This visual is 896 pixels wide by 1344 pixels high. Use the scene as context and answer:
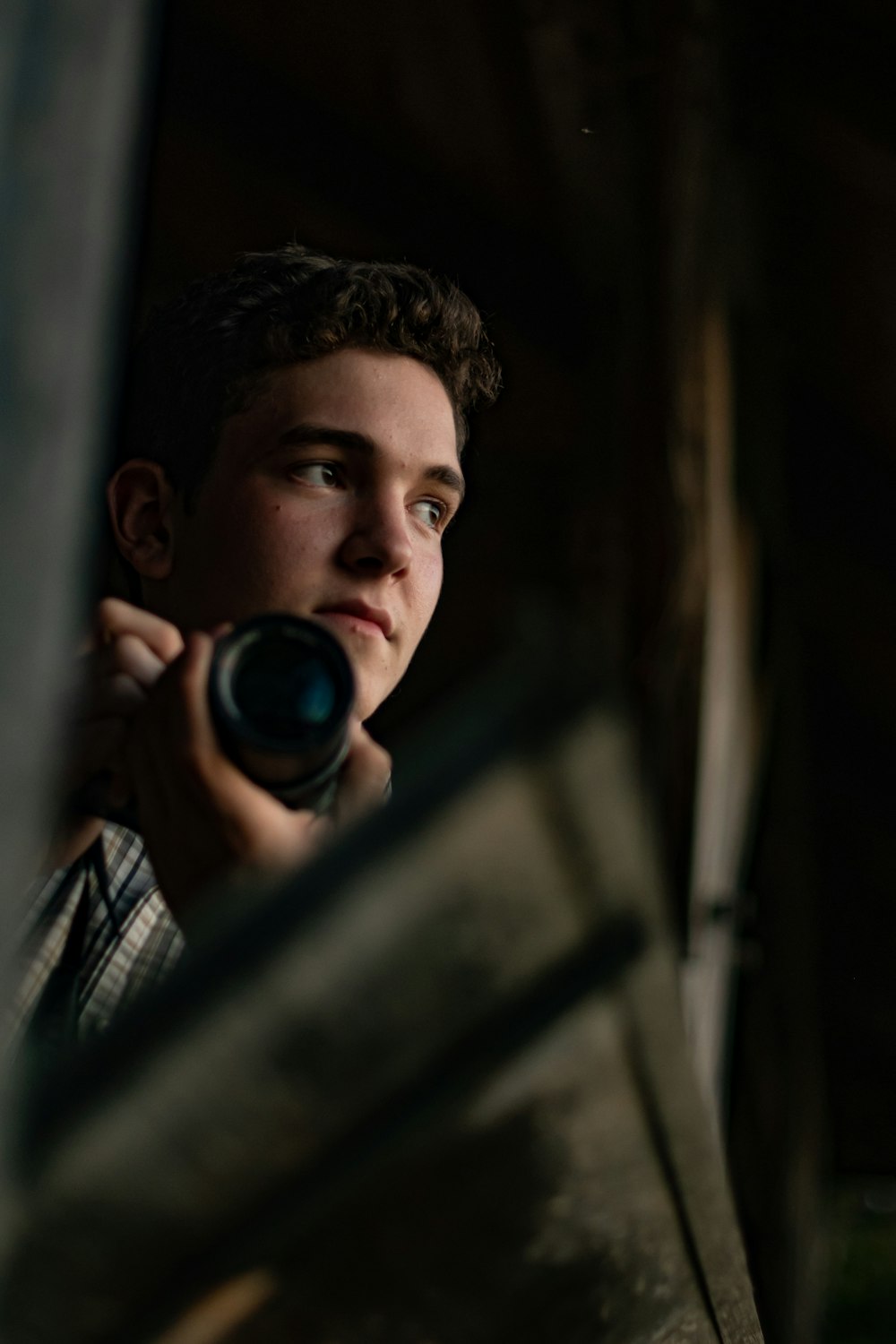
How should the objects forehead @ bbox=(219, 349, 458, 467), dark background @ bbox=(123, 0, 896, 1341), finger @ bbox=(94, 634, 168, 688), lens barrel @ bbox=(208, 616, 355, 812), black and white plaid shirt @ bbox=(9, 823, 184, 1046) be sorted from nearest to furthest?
lens barrel @ bbox=(208, 616, 355, 812) < finger @ bbox=(94, 634, 168, 688) < black and white plaid shirt @ bbox=(9, 823, 184, 1046) < forehead @ bbox=(219, 349, 458, 467) < dark background @ bbox=(123, 0, 896, 1341)

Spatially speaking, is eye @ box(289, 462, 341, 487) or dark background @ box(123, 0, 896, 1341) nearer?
eye @ box(289, 462, 341, 487)

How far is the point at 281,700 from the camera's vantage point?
542 mm

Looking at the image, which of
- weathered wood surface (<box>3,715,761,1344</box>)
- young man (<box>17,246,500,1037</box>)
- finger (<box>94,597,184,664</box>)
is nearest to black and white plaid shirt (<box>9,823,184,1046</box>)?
young man (<box>17,246,500,1037</box>)

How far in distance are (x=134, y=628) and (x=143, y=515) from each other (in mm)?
464

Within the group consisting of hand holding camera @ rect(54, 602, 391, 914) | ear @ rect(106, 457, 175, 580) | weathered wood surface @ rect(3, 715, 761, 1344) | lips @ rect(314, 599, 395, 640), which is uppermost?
ear @ rect(106, 457, 175, 580)

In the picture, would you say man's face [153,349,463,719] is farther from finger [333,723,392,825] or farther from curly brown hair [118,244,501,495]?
finger [333,723,392,825]

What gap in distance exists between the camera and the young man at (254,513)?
2.13ft

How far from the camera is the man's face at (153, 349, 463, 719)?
944 millimetres

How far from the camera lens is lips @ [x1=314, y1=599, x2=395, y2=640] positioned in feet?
3.04

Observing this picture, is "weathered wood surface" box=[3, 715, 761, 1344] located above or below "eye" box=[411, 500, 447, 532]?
below

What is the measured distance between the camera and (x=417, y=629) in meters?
1.00

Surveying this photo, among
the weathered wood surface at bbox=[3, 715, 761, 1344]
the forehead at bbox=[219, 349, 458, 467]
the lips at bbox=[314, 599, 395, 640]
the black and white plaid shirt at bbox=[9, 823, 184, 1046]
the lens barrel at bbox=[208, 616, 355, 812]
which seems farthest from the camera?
the forehead at bbox=[219, 349, 458, 467]

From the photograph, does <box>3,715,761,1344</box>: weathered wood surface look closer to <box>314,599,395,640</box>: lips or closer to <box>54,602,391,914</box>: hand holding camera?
<box>54,602,391,914</box>: hand holding camera

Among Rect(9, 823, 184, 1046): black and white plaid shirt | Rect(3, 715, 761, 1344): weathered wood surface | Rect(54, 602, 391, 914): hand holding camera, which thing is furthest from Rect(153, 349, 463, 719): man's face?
Rect(3, 715, 761, 1344): weathered wood surface
